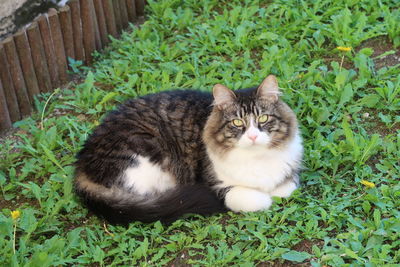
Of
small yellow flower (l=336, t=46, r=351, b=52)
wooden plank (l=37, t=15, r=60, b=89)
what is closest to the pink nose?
small yellow flower (l=336, t=46, r=351, b=52)

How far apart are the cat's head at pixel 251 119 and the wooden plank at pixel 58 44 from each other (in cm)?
207

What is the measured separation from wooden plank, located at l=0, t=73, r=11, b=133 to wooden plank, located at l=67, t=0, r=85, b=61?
919mm

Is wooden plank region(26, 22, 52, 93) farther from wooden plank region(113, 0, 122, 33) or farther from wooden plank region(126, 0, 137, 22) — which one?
wooden plank region(126, 0, 137, 22)

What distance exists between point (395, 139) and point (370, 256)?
124cm

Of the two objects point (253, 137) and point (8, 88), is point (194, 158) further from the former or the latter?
point (8, 88)

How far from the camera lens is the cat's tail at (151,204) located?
383 centimetres

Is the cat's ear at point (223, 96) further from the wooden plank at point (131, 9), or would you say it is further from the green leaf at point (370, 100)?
the wooden plank at point (131, 9)

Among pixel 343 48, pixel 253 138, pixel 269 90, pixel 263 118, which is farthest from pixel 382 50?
pixel 253 138

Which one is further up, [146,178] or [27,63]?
[27,63]

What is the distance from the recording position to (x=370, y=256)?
135 inches

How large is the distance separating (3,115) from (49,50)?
0.74 metres

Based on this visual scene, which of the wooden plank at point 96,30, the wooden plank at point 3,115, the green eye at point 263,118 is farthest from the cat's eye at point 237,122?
the wooden plank at point 96,30

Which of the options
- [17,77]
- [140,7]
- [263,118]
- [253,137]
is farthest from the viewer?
[140,7]

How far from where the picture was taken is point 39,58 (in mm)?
5250
